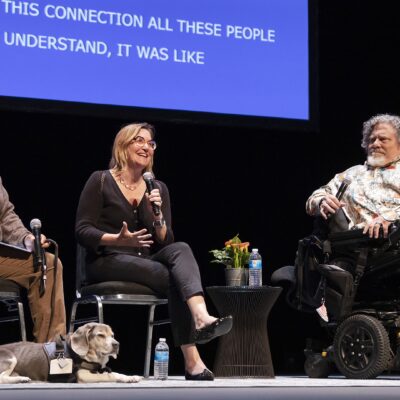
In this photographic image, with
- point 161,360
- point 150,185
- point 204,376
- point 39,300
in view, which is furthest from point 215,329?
point 39,300

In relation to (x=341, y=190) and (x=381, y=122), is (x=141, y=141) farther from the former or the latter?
(x=381, y=122)

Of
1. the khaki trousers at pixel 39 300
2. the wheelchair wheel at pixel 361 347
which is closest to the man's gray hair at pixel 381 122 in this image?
the wheelchair wheel at pixel 361 347

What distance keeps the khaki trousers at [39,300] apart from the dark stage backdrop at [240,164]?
119 centimetres

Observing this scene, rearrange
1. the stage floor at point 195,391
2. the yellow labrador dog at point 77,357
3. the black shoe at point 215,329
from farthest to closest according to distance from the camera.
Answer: the black shoe at point 215,329
the yellow labrador dog at point 77,357
the stage floor at point 195,391

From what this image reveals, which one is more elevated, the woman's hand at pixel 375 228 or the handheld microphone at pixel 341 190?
the handheld microphone at pixel 341 190

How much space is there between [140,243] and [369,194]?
1112 mm

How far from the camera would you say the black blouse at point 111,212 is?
4113 millimetres

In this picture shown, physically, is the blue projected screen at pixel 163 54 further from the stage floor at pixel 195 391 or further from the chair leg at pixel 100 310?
the stage floor at pixel 195 391

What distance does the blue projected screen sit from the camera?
4.95 m

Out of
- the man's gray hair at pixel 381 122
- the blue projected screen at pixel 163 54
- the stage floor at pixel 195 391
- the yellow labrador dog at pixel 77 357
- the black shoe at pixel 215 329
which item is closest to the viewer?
the stage floor at pixel 195 391

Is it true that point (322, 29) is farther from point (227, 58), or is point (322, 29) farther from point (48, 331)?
point (48, 331)

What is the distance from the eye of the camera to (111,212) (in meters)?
4.18

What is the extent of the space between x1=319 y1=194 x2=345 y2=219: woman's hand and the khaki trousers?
1158 millimetres

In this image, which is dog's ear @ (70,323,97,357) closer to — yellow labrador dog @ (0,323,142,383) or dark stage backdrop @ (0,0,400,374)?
yellow labrador dog @ (0,323,142,383)
